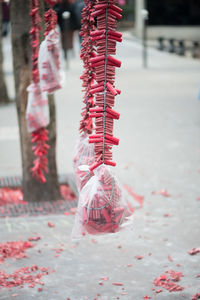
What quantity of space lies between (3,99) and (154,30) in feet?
75.6

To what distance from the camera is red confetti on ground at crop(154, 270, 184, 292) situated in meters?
4.23

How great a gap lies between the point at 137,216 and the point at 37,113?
5.16 feet

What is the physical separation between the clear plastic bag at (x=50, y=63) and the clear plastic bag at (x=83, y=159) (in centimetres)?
101

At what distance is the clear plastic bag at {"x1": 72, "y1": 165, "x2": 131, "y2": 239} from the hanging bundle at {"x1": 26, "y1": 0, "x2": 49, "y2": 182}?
1900 millimetres

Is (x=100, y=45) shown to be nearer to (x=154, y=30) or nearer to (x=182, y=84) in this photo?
(x=182, y=84)

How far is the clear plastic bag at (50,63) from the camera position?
454cm

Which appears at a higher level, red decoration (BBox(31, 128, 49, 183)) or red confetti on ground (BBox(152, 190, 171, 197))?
red decoration (BBox(31, 128, 49, 183))

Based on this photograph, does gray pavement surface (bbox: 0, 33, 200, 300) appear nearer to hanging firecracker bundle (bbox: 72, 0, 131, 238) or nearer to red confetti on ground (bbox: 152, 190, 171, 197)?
red confetti on ground (bbox: 152, 190, 171, 197)

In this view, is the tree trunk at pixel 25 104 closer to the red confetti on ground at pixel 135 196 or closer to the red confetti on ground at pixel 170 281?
the red confetti on ground at pixel 135 196

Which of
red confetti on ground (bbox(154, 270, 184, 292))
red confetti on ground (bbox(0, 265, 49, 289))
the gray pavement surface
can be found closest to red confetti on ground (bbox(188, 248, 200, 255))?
the gray pavement surface

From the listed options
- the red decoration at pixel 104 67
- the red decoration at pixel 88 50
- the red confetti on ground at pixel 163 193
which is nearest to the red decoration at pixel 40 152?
the red confetti on ground at pixel 163 193

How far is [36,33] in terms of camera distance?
4980 mm

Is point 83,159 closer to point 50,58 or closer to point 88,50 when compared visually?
point 88,50

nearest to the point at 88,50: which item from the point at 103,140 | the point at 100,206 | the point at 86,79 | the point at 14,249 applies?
the point at 86,79
